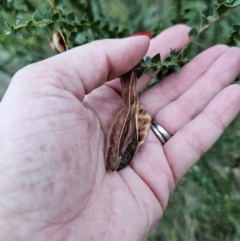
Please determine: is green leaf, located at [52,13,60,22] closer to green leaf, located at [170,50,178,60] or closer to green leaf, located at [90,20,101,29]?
green leaf, located at [90,20,101,29]

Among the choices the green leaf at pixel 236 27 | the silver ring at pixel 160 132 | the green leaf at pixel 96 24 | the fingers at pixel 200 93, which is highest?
the green leaf at pixel 96 24

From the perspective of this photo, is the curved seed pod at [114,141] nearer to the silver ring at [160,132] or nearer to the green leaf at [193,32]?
the silver ring at [160,132]

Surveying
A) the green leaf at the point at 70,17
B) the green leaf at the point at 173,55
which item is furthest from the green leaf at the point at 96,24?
the green leaf at the point at 173,55

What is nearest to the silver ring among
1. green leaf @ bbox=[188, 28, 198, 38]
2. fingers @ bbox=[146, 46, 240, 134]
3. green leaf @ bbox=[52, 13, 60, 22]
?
fingers @ bbox=[146, 46, 240, 134]

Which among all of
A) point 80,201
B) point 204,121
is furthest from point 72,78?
point 204,121

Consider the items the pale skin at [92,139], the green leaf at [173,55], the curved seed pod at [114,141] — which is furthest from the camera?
the green leaf at [173,55]

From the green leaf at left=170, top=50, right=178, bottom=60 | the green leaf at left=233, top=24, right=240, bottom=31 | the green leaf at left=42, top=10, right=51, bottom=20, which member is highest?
the green leaf at left=42, top=10, right=51, bottom=20

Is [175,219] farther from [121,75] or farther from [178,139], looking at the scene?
[121,75]

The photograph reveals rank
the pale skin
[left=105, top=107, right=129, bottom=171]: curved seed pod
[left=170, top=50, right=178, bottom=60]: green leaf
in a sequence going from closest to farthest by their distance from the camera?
the pale skin → [left=105, top=107, right=129, bottom=171]: curved seed pod → [left=170, top=50, right=178, bottom=60]: green leaf
